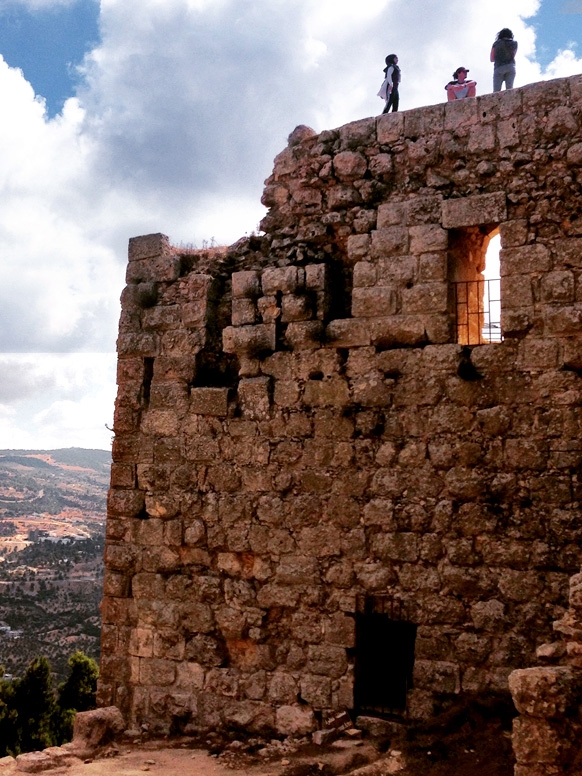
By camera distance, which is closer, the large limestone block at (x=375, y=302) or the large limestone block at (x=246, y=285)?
the large limestone block at (x=375, y=302)

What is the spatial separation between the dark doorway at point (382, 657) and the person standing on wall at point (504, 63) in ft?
16.1

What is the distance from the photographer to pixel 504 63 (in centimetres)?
723

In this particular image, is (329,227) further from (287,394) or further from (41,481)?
(41,481)

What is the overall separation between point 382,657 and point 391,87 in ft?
18.0

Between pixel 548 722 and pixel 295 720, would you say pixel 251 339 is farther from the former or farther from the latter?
pixel 548 722

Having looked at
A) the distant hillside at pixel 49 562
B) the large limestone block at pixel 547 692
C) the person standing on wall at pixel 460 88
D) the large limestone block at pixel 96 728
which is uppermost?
the person standing on wall at pixel 460 88

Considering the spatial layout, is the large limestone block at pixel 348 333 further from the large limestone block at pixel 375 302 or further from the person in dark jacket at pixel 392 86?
the person in dark jacket at pixel 392 86

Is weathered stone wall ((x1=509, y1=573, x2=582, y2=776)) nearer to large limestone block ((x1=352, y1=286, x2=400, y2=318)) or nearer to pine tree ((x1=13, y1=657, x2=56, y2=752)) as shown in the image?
large limestone block ((x1=352, y1=286, x2=400, y2=318))

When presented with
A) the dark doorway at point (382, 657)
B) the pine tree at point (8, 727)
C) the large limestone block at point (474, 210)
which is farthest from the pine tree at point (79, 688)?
the large limestone block at point (474, 210)

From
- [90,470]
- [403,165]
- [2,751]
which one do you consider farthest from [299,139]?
[90,470]

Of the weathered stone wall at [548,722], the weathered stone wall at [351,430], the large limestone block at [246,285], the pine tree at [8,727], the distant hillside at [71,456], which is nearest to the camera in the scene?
the weathered stone wall at [548,722]

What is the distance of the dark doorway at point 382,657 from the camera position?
6.11 meters

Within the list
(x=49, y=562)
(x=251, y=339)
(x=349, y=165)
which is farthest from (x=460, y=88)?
(x=49, y=562)

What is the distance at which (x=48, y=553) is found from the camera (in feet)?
190
